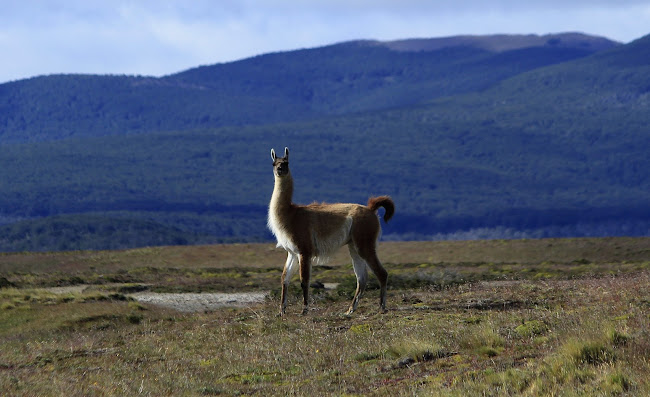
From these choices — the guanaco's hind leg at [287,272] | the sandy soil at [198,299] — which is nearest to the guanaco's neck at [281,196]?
the guanaco's hind leg at [287,272]

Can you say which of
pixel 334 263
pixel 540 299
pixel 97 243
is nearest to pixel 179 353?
pixel 540 299

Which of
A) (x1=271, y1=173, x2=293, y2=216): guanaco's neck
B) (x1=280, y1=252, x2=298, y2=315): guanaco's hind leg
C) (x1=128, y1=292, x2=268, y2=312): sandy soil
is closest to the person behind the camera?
(x1=271, y1=173, x2=293, y2=216): guanaco's neck

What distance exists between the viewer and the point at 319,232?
1969cm

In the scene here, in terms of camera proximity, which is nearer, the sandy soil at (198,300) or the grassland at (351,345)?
the grassland at (351,345)

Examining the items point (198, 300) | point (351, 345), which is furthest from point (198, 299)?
point (351, 345)

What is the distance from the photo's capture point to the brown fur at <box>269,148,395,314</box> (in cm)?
1961

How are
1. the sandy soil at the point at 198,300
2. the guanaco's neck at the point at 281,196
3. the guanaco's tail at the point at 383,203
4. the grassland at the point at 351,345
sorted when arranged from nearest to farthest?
the grassland at the point at 351,345 < the guanaco's neck at the point at 281,196 < the guanaco's tail at the point at 383,203 < the sandy soil at the point at 198,300

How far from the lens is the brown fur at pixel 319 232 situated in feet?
64.3

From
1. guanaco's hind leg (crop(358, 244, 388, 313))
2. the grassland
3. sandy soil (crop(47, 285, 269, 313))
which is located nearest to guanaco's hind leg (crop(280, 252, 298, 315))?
the grassland

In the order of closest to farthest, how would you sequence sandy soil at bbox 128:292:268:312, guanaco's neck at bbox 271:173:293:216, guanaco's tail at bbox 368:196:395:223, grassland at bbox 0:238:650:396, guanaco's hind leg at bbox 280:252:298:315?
1. grassland at bbox 0:238:650:396
2. guanaco's neck at bbox 271:173:293:216
3. guanaco's hind leg at bbox 280:252:298:315
4. guanaco's tail at bbox 368:196:395:223
5. sandy soil at bbox 128:292:268:312

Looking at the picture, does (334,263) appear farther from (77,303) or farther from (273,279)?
(77,303)

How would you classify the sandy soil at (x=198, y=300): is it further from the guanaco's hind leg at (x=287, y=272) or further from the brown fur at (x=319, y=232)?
the brown fur at (x=319, y=232)

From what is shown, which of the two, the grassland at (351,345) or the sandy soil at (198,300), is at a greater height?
the grassland at (351,345)

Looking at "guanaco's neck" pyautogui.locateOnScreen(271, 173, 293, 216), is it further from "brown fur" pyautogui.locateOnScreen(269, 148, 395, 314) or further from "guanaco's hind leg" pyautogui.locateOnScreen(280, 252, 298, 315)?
"guanaco's hind leg" pyautogui.locateOnScreen(280, 252, 298, 315)
